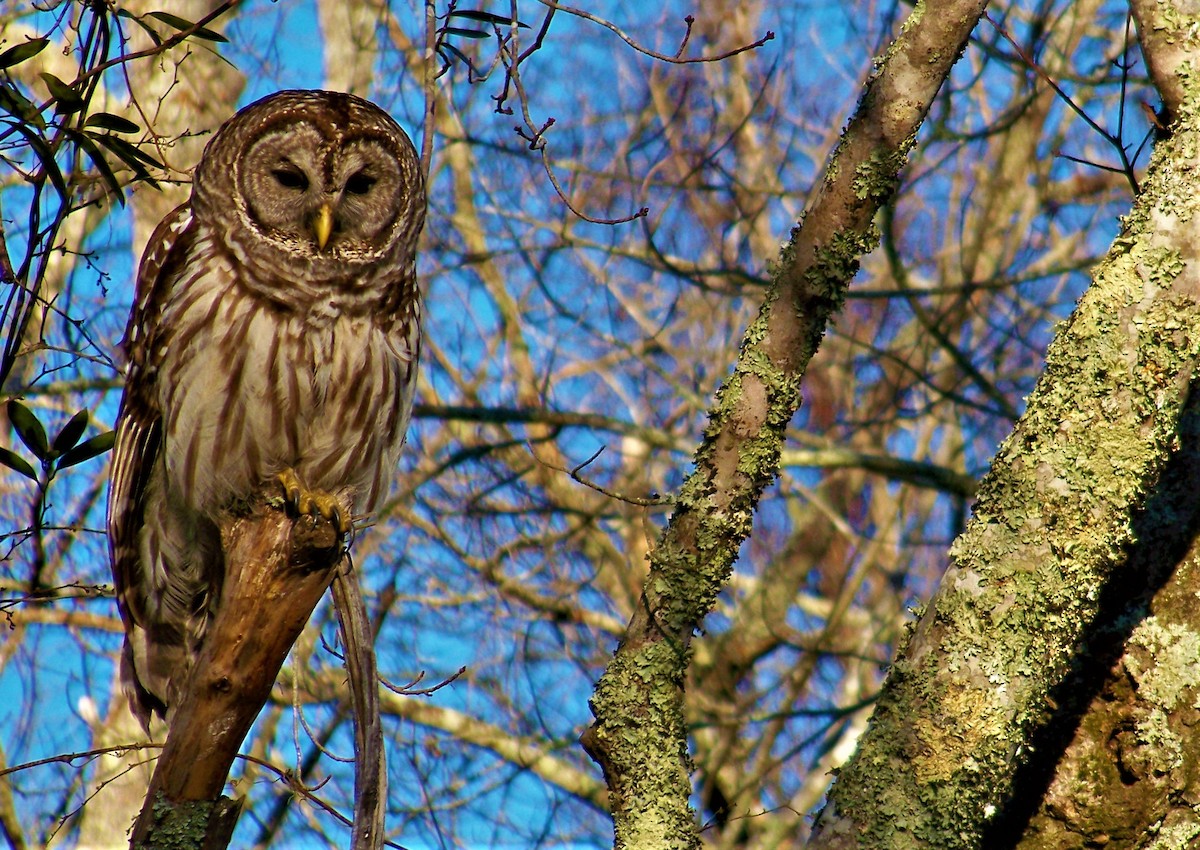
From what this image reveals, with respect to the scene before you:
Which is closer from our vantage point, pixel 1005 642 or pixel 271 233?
pixel 1005 642

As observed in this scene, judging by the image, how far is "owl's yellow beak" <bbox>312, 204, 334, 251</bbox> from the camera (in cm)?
342

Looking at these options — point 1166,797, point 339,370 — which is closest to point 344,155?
point 339,370

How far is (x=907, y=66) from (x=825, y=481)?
6.84 meters

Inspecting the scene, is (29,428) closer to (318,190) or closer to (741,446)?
(318,190)

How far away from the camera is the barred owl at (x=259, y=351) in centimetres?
334

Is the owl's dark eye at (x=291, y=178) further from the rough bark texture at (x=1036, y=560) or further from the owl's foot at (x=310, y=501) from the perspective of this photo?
the rough bark texture at (x=1036, y=560)

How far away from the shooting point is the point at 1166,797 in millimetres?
3023

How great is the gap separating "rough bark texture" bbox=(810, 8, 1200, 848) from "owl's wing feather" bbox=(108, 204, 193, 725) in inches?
85.0

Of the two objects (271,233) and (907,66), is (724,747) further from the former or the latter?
(907,66)

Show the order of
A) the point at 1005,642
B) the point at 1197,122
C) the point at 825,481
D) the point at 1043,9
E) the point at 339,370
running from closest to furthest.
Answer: the point at 1005,642, the point at 1197,122, the point at 339,370, the point at 1043,9, the point at 825,481

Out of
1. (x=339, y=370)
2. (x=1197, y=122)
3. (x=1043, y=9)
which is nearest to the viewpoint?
(x=1197, y=122)

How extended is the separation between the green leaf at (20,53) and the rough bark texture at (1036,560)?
2372 mm

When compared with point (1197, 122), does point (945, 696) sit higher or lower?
lower

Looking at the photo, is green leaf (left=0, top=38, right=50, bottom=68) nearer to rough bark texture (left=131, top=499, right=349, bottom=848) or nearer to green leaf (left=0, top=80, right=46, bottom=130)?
green leaf (left=0, top=80, right=46, bottom=130)
